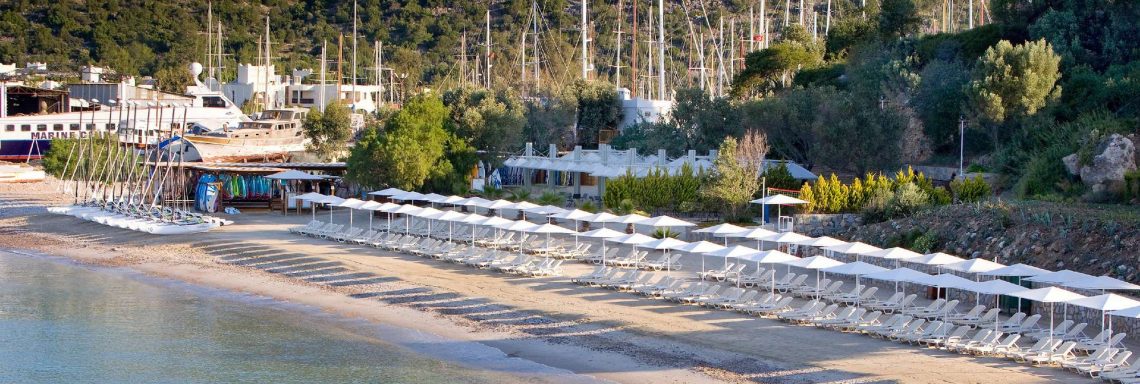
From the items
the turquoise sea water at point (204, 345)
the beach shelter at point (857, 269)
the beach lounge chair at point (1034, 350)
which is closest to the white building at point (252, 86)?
the turquoise sea water at point (204, 345)

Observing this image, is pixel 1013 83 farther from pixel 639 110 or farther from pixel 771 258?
pixel 639 110

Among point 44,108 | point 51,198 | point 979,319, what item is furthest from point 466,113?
point 44,108

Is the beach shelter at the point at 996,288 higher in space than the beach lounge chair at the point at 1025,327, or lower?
higher

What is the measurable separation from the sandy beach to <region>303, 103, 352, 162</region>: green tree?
2331cm

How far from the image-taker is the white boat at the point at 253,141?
6091 cm

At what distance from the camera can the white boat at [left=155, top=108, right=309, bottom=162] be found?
2398 inches

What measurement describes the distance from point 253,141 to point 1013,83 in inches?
1498

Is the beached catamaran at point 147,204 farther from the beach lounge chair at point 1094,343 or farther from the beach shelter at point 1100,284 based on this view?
the beach lounge chair at point 1094,343

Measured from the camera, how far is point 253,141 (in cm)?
6388

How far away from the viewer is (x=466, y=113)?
4575cm

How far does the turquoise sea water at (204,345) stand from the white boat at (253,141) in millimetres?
31357

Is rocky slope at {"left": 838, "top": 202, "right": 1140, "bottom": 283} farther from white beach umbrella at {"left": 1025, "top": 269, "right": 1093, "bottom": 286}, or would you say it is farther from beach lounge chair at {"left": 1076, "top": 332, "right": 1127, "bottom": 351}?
beach lounge chair at {"left": 1076, "top": 332, "right": 1127, "bottom": 351}

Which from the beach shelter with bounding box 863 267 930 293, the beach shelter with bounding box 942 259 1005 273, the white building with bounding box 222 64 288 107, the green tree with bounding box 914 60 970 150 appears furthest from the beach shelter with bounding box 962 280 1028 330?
the white building with bounding box 222 64 288 107

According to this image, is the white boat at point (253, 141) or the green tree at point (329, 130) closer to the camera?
the white boat at point (253, 141)
